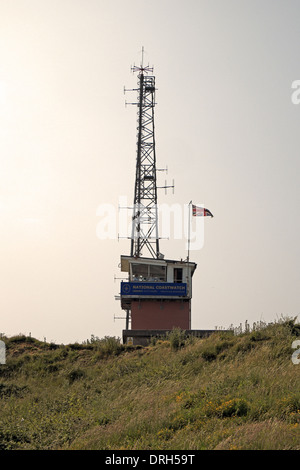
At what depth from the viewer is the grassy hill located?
9.58 metres

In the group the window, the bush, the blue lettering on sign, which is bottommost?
the bush

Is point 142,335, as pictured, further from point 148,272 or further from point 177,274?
point 148,272

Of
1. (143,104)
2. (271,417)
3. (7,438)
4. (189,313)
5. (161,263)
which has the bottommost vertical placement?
(7,438)

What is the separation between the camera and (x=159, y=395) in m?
13.1

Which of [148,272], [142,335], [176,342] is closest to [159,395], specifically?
[176,342]

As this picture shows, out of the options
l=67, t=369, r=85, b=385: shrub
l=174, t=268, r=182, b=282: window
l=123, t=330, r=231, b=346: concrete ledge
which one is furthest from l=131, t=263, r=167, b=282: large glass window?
l=67, t=369, r=85, b=385: shrub

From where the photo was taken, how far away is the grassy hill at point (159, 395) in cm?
958

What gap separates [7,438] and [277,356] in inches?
367

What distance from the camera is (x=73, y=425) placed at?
11.6 m

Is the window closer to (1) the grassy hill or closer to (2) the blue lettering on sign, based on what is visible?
(2) the blue lettering on sign

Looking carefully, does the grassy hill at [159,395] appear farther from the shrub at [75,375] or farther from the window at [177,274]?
the window at [177,274]

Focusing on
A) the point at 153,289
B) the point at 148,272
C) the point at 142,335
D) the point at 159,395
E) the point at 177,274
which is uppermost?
the point at 148,272
